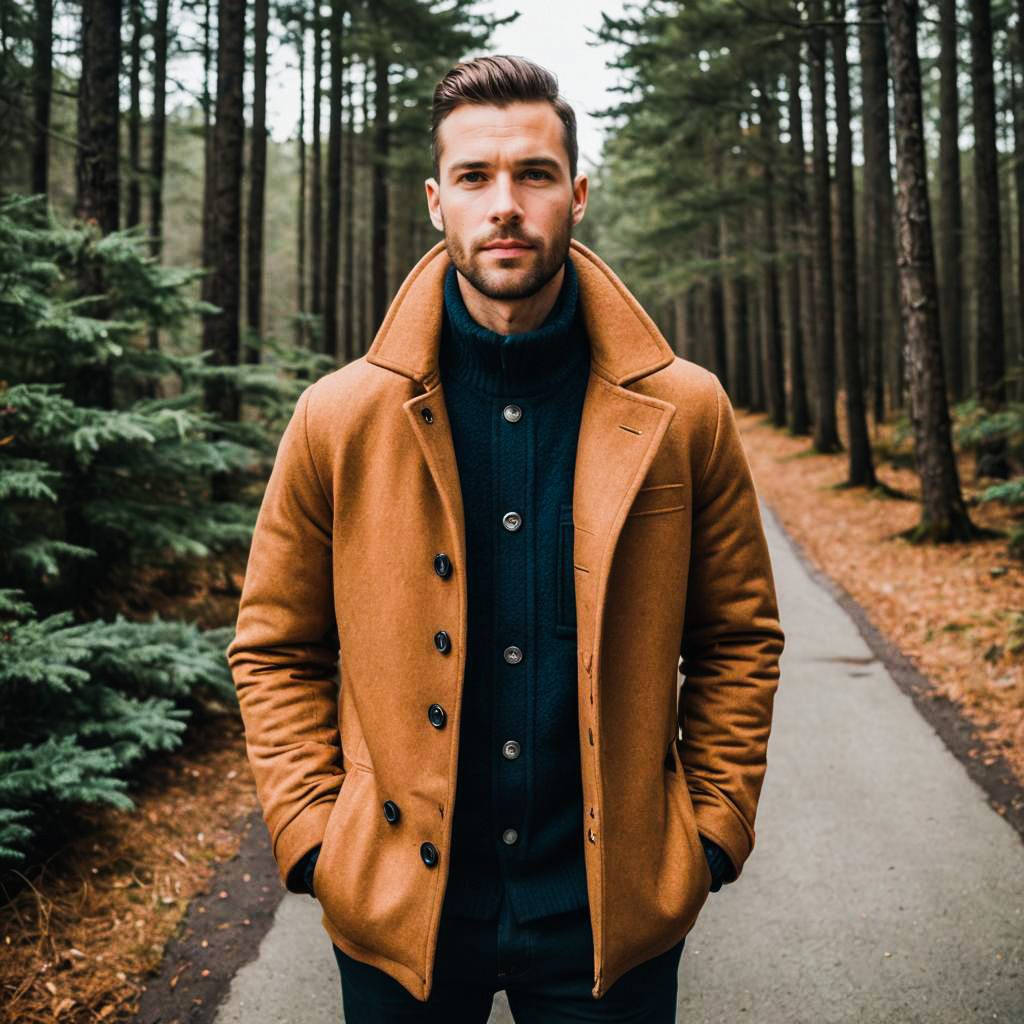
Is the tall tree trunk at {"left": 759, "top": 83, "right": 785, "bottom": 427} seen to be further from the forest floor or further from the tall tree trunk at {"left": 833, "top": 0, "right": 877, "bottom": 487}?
the forest floor

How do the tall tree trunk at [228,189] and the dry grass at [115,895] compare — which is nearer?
the dry grass at [115,895]

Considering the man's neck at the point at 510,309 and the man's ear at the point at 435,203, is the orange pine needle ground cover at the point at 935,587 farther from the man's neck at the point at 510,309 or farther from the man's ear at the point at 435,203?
the man's ear at the point at 435,203

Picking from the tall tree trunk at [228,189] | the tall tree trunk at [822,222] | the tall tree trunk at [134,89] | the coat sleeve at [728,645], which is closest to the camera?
the coat sleeve at [728,645]

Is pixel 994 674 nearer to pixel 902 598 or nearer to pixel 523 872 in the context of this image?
pixel 902 598

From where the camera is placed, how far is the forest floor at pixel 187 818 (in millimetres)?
3723

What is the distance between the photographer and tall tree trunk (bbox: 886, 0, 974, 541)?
461 inches

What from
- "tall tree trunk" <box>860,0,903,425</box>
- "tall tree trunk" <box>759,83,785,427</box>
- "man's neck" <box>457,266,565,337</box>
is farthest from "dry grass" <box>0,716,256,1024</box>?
"tall tree trunk" <box>759,83,785,427</box>

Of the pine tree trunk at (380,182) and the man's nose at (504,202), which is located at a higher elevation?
the pine tree trunk at (380,182)

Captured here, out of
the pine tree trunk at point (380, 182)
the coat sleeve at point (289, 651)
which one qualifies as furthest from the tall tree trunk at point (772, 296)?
the coat sleeve at point (289, 651)

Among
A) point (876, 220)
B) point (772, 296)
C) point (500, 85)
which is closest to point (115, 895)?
point (500, 85)

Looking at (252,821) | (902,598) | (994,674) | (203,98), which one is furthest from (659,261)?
(252,821)

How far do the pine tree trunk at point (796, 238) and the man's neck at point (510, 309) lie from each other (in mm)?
18342

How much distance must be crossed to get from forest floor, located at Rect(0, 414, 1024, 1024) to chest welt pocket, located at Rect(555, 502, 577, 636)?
291 cm

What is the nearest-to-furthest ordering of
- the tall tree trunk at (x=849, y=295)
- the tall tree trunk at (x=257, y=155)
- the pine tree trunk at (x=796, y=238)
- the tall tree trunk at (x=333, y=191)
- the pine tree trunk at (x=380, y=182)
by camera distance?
the tall tree trunk at (x=257, y=155)
the tall tree trunk at (x=849, y=295)
the tall tree trunk at (x=333, y=191)
the pine tree trunk at (x=380, y=182)
the pine tree trunk at (x=796, y=238)
